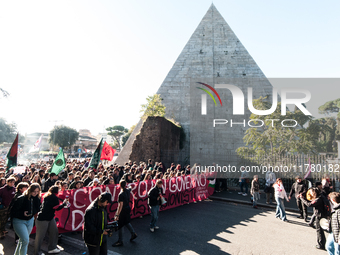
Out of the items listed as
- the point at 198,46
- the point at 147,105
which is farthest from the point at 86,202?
the point at 198,46

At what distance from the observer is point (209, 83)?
85.7ft

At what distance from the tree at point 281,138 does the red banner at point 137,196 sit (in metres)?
5.00

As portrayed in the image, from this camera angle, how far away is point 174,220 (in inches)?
322

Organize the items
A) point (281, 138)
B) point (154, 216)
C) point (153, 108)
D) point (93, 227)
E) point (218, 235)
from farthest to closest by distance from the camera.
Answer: point (153, 108) < point (281, 138) < point (154, 216) < point (218, 235) < point (93, 227)

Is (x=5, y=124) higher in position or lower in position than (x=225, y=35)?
lower

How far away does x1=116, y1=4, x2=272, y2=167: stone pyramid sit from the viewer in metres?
24.8

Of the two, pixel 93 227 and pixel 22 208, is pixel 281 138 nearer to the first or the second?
pixel 93 227

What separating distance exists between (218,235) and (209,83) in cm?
2123

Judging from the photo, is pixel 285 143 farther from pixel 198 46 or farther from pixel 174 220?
pixel 198 46

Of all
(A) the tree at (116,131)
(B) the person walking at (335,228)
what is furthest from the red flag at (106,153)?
(A) the tree at (116,131)

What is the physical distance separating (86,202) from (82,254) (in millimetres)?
1859

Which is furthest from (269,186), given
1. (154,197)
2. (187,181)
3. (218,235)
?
(154,197)

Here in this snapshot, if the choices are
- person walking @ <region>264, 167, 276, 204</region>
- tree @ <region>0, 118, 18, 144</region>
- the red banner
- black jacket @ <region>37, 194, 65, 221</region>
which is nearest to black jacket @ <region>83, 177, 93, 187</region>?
the red banner

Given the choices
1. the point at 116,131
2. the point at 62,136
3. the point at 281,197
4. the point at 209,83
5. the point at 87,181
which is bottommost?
the point at 281,197
